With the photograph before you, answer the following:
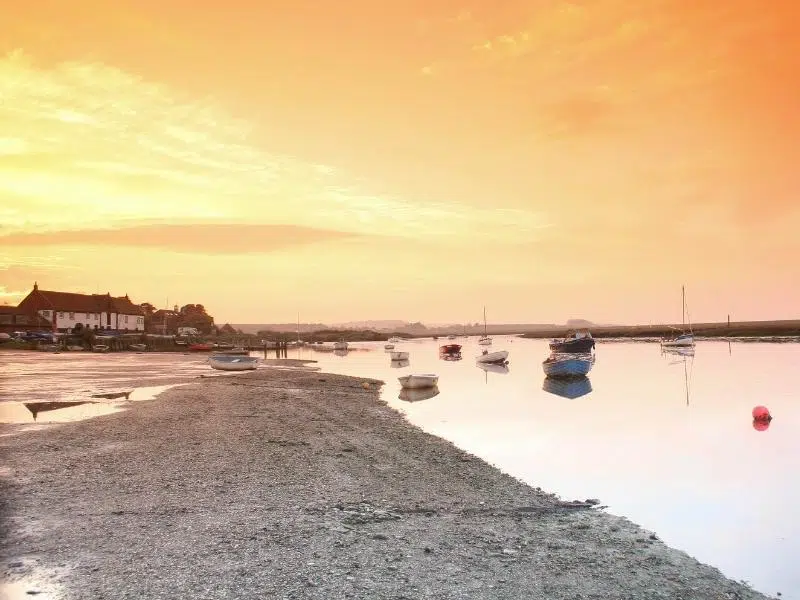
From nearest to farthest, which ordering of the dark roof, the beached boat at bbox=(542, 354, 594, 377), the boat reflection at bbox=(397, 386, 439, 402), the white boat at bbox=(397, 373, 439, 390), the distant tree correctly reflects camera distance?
1. the boat reflection at bbox=(397, 386, 439, 402)
2. the white boat at bbox=(397, 373, 439, 390)
3. the beached boat at bbox=(542, 354, 594, 377)
4. the dark roof
5. the distant tree

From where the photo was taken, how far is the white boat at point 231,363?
5822 centimetres

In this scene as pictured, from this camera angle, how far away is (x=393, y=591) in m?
8.71

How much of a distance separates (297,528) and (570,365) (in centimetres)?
5099

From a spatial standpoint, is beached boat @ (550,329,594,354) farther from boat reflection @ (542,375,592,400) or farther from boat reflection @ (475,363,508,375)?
boat reflection @ (475,363,508,375)

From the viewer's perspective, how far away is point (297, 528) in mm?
11219

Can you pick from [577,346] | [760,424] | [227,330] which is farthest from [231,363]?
[227,330]

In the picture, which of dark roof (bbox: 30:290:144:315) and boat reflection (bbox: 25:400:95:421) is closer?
boat reflection (bbox: 25:400:95:421)

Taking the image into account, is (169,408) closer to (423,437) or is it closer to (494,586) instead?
(423,437)

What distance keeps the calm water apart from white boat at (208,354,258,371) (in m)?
8.03

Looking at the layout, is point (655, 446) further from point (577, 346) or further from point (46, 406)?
point (577, 346)

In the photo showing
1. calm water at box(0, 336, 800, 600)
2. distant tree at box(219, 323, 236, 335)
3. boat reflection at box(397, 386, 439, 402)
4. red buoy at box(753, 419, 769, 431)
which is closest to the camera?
calm water at box(0, 336, 800, 600)

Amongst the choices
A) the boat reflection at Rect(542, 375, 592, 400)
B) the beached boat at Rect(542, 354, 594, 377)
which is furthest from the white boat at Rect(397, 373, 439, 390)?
the beached boat at Rect(542, 354, 594, 377)

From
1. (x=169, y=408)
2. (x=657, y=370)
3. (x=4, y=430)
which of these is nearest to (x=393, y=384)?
(x=169, y=408)

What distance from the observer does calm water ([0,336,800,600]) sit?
46.5ft
